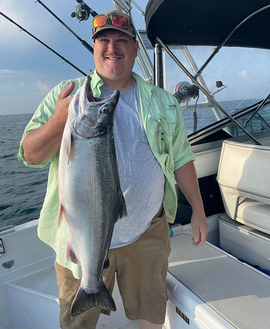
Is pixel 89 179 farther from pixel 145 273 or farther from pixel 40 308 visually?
pixel 40 308

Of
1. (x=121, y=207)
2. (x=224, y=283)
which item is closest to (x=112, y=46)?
(x=121, y=207)

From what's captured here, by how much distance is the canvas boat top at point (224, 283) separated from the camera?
1.73 m

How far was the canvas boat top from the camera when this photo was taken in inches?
68.1

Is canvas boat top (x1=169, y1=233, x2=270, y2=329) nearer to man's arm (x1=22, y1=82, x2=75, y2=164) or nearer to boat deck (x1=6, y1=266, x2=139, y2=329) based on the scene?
boat deck (x1=6, y1=266, x2=139, y2=329)

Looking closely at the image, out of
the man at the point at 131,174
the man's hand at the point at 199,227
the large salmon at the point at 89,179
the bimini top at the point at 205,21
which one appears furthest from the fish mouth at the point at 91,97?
the bimini top at the point at 205,21

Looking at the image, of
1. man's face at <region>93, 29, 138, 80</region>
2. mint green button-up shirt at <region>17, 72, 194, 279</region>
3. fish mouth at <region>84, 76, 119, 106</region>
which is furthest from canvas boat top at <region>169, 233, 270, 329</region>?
man's face at <region>93, 29, 138, 80</region>

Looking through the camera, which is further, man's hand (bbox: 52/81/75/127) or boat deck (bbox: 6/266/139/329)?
boat deck (bbox: 6/266/139/329)

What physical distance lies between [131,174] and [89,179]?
16.9 inches

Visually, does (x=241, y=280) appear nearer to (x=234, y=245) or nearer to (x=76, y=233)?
(x=234, y=245)

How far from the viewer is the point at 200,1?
2.50 metres

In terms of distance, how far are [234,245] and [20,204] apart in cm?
686

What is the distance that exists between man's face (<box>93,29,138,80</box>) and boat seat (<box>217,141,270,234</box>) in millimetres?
1723

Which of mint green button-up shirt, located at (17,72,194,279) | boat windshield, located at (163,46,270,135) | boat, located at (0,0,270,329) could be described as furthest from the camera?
boat windshield, located at (163,46,270,135)

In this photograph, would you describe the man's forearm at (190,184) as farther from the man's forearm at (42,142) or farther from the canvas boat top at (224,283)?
the man's forearm at (42,142)
